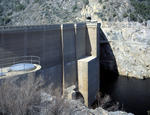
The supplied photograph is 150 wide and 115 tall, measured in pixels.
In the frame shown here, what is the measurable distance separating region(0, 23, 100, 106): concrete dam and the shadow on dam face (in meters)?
2.97

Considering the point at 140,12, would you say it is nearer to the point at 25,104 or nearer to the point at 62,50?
the point at 62,50

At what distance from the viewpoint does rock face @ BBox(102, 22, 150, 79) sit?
2844 centimetres

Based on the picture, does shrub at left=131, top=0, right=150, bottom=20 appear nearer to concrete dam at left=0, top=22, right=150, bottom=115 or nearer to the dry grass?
concrete dam at left=0, top=22, right=150, bottom=115

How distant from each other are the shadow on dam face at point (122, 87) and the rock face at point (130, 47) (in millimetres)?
544

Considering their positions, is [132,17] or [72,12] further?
[72,12]

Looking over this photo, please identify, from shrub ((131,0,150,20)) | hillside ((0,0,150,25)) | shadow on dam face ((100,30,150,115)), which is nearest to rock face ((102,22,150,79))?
shadow on dam face ((100,30,150,115))

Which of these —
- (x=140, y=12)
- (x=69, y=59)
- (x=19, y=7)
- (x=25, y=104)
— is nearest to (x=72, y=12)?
(x=19, y=7)

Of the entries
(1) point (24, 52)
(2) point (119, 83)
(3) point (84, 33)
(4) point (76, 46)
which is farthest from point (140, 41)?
(1) point (24, 52)

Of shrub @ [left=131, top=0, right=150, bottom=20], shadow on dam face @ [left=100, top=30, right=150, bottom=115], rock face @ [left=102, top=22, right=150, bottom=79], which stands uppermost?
shrub @ [left=131, top=0, right=150, bottom=20]

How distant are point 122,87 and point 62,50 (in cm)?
1051

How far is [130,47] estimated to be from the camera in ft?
96.1

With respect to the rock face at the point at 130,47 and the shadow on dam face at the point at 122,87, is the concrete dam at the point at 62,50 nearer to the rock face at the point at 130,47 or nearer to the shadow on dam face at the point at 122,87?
the shadow on dam face at the point at 122,87

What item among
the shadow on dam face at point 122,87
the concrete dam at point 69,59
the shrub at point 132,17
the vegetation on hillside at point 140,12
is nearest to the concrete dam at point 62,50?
Result: the concrete dam at point 69,59

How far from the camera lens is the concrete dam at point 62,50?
1493 cm
